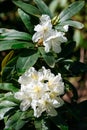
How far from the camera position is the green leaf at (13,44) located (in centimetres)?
213

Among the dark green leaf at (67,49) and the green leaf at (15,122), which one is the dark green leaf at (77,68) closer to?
the dark green leaf at (67,49)

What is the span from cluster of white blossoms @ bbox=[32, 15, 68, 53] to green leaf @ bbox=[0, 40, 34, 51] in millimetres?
87

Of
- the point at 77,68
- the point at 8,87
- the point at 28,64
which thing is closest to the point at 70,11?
the point at 77,68

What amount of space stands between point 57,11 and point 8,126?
6.43 feet

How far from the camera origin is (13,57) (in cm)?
232

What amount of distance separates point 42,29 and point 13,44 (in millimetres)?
181

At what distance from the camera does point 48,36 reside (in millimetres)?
2053

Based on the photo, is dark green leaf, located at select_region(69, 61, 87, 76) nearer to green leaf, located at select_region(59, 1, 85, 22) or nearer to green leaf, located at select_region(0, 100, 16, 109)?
green leaf, located at select_region(59, 1, 85, 22)

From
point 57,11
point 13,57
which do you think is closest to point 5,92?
point 13,57

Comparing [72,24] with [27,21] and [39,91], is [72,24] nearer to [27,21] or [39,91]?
[27,21]

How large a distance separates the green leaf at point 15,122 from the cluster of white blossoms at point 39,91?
0.12 m

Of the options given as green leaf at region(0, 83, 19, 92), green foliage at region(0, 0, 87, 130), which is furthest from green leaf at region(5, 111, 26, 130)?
green leaf at region(0, 83, 19, 92)

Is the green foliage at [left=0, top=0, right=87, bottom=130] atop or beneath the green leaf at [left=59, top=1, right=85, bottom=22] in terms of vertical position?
beneath

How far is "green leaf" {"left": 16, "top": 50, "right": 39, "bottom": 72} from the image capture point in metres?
2.10
